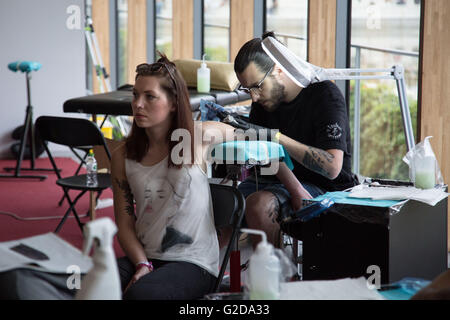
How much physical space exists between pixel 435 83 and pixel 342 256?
157 cm

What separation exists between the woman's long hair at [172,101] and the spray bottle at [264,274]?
79 cm

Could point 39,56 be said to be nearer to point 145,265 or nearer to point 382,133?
point 382,133

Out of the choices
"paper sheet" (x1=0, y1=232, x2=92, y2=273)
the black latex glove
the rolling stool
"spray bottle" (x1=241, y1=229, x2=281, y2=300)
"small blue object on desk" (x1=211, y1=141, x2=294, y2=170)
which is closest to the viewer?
"spray bottle" (x1=241, y1=229, x2=281, y2=300)

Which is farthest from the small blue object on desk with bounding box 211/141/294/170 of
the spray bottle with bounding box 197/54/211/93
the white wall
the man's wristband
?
the white wall

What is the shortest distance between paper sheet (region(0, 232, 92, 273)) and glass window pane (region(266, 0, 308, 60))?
348 cm

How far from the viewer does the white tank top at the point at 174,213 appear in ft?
6.40

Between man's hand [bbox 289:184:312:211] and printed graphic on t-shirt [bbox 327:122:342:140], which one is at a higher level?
printed graphic on t-shirt [bbox 327:122:342:140]

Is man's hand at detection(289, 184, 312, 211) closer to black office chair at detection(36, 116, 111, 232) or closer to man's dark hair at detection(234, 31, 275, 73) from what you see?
man's dark hair at detection(234, 31, 275, 73)

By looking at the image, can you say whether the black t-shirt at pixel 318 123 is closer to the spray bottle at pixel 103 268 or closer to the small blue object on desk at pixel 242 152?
the small blue object on desk at pixel 242 152

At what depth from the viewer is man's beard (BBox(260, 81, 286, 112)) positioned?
261 cm

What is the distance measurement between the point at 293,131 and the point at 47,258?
1384mm

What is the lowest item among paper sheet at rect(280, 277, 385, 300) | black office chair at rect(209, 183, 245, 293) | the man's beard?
paper sheet at rect(280, 277, 385, 300)
